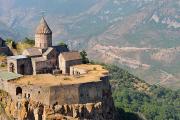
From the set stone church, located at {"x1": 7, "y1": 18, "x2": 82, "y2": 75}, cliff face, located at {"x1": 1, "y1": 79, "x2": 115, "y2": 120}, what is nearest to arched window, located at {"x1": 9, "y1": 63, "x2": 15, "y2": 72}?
stone church, located at {"x1": 7, "y1": 18, "x2": 82, "y2": 75}

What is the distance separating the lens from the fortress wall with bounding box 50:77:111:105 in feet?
254

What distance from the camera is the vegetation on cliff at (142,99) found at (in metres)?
140

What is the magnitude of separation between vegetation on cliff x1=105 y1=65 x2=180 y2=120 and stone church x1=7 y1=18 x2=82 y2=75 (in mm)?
24948

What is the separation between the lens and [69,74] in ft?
301

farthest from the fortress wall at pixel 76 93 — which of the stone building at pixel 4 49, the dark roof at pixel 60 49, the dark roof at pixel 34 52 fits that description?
the stone building at pixel 4 49

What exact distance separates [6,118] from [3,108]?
1865mm

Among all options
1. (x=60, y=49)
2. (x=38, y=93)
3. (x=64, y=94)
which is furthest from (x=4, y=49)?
(x=64, y=94)

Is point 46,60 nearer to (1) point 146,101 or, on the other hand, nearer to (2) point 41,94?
(2) point 41,94

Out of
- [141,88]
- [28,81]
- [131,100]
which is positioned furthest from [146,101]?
[28,81]

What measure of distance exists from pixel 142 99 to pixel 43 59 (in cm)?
7436

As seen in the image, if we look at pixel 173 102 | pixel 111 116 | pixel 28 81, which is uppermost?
pixel 28 81

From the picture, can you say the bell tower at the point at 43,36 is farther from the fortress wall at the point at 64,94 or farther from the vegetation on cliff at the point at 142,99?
the vegetation on cliff at the point at 142,99

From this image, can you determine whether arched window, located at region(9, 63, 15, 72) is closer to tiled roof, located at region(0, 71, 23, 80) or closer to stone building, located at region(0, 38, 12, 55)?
tiled roof, located at region(0, 71, 23, 80)

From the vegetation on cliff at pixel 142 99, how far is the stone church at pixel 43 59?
81.9 feet
